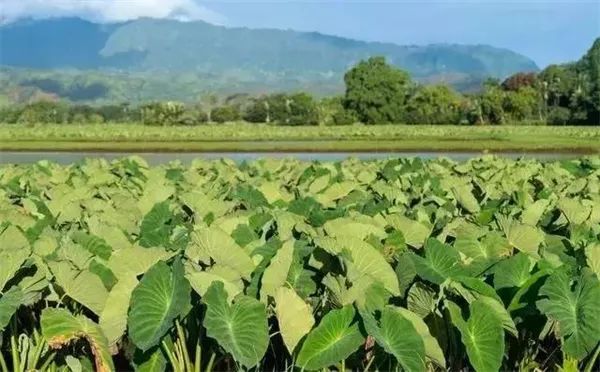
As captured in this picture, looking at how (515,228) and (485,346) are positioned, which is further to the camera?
(515,228)

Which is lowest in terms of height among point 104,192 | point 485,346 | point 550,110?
point 550,110

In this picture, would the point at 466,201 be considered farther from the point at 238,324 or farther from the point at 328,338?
the point at 238,324

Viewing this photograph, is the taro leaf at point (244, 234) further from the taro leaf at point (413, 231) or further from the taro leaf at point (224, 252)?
the taro leaf at point (413, 231)

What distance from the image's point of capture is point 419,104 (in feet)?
249

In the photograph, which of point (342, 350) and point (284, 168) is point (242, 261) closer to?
point (342, 350)

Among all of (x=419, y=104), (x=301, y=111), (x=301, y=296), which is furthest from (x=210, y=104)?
(x=301, y=296)

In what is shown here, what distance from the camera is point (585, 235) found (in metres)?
3.90

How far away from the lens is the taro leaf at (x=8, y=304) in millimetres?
2920

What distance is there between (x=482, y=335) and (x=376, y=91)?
7198cm

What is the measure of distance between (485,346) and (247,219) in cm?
153

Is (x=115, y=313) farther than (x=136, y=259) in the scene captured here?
No

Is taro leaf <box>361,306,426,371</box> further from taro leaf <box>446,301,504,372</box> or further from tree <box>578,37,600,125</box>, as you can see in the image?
tree <box>578,37,600,125</box>

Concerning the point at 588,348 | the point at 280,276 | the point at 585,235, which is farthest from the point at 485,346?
the point at 585,235

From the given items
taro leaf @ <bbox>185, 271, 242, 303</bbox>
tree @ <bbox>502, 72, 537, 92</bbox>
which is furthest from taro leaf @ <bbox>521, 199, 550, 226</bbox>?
tree @ <bbox>502, 72, 537, 92</bbox>
